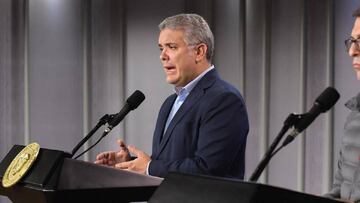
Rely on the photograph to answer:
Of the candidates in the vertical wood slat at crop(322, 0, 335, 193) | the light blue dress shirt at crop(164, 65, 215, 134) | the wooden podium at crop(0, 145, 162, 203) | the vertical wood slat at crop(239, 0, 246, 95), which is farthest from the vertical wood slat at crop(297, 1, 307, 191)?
the wooden podium at crop(0, 145, 162, 203)

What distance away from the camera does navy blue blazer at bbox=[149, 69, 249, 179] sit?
7.45 feet

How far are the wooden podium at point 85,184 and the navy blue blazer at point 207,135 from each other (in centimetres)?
30

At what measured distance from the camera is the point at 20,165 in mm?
2080

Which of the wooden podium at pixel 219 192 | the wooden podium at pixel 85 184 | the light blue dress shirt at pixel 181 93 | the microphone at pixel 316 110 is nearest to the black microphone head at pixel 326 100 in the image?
the microphone at pixel 316 110

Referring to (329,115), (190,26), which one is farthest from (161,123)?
(329,115)

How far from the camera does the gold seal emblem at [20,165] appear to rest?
202 cm

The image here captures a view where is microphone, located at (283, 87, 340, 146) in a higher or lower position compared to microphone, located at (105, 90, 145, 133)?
higher

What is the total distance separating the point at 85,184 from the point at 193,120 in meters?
0.60

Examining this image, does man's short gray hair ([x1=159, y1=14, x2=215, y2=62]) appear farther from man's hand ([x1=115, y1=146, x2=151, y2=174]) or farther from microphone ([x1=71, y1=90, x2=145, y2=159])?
man's hand ([x1=115, y1=146, x2=151, y2=174])

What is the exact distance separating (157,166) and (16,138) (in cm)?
258

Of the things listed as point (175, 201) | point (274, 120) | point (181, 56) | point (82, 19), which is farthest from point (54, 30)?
point (175, 201)

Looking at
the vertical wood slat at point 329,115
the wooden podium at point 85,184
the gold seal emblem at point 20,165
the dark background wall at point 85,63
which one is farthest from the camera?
the dark background wall at point 85,63

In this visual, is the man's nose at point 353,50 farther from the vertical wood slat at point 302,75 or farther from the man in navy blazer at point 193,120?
the vertical wood slat at point 302,75

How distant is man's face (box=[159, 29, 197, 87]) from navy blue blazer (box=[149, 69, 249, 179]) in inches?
2.5
